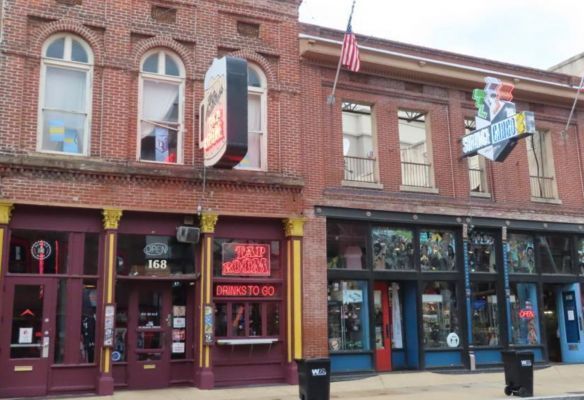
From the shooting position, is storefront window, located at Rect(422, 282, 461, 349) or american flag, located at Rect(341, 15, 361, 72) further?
storefront window, located at Rect(422, 282, 461, 349)

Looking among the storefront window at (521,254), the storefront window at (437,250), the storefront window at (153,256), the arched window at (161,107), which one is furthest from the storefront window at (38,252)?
the storefront window at (521,254)

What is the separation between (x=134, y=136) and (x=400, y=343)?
27.9ft

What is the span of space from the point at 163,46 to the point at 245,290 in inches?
229

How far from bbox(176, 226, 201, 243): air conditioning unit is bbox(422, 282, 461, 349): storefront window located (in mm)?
6394

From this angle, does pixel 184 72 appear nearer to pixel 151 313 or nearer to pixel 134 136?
pixel 134 136

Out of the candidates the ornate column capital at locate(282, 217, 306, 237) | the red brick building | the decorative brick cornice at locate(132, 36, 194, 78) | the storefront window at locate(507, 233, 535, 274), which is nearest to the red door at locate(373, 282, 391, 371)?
the red brick building

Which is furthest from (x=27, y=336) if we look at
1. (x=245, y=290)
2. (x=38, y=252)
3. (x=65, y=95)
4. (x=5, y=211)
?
(x=65, y=95)

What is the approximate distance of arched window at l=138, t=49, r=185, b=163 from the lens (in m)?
14.5

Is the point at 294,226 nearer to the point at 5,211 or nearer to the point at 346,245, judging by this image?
the point at 346,245

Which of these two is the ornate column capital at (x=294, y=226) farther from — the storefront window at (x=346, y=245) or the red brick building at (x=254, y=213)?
the storefront window at (x=346, y=245)

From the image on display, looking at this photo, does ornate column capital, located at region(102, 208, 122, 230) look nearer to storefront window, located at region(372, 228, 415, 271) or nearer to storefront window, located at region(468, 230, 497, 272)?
storefront window, located at region(372, 228, 415, 271)

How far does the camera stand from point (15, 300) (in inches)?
506

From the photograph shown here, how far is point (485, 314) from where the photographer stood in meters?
17.6

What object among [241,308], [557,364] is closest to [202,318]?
[241,308]
